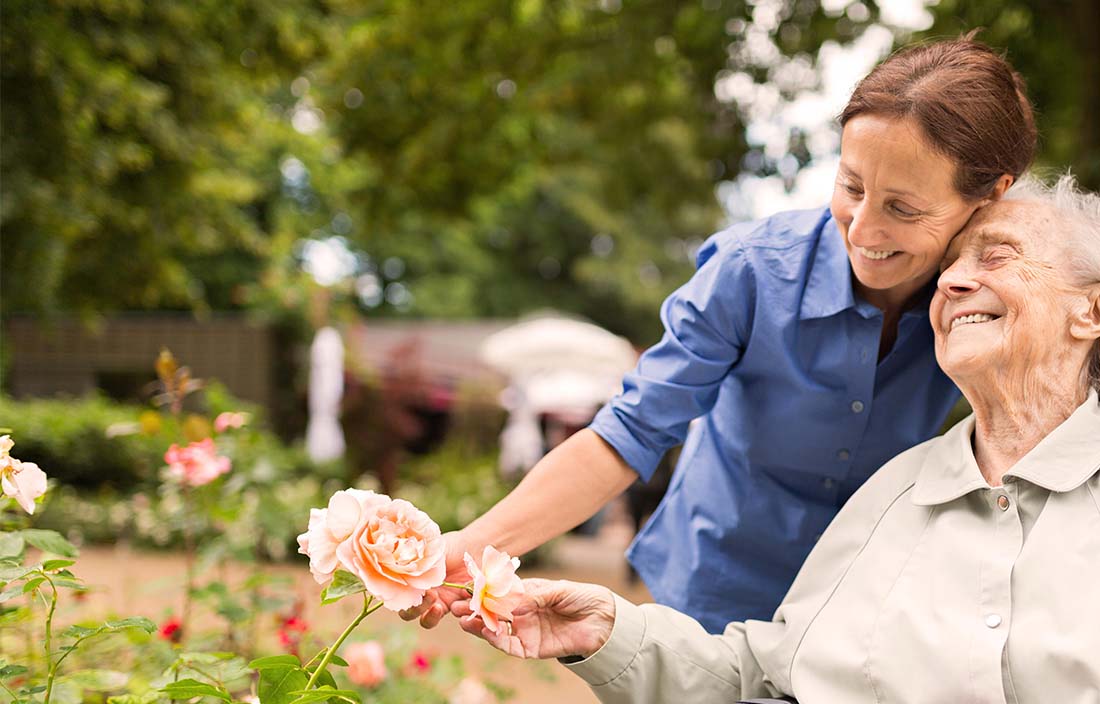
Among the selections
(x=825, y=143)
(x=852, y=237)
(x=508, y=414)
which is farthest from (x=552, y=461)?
(x=508, y=414)

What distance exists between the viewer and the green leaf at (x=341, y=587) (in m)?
1.42

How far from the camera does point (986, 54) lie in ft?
6.00

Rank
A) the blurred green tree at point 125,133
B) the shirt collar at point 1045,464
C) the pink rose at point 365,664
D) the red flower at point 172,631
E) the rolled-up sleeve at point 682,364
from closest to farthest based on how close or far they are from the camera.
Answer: the shirt collar at point 1045,464, the rolled-up sleeve at point 682,364, the red flower at point 172,631, the pink rose at point 365,664, the blurred green tree at point 125,133

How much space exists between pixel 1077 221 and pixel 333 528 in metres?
1.29

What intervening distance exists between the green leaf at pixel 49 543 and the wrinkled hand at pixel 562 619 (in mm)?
615

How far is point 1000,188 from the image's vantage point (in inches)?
72.7

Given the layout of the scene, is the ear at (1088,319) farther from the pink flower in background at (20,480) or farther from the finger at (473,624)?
the pink flower in background at (20,480)

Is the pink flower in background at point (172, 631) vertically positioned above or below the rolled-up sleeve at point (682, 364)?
below

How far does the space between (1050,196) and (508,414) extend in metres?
11.7

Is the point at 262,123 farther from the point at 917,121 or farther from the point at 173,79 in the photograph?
the point at 917,121

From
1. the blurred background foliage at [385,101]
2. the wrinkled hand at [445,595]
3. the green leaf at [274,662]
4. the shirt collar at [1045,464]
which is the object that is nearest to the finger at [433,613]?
the wrinkled hand at [445,595]

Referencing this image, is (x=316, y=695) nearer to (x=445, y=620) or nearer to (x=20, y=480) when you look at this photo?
(x=20, y=480)

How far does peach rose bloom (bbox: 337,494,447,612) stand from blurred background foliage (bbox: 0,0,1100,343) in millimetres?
5223

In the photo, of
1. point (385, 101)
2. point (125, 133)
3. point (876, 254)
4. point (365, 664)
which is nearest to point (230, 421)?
point (365, 664)
